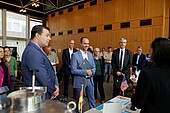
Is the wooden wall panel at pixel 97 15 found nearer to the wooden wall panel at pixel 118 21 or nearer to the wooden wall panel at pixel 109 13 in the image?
the wooden wall panel at pixel 118 21

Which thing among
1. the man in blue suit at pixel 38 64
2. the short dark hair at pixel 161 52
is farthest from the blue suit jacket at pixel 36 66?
the short dark hair at pixel 161 52

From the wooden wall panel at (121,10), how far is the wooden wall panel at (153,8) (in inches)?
40.9

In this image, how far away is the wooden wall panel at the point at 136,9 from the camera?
295 inches

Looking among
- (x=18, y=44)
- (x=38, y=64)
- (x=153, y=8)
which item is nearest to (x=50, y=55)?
(x=38, y=64)

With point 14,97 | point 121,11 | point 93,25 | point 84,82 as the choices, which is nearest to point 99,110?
point 84,82

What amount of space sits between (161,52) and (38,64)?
3.63 ft

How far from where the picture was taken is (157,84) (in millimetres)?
1088

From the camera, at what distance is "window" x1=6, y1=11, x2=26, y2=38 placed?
1052 centimetres

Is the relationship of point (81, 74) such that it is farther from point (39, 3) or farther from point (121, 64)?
point (39, 3)

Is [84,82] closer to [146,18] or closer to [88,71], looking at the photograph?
[88,71]

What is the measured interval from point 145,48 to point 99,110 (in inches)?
247

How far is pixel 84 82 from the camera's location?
241 cm

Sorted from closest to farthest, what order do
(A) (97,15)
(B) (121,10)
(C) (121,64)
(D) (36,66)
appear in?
(D) (36,66)
(C) (121,64)
(B) (121,10)
(A) (97,15)

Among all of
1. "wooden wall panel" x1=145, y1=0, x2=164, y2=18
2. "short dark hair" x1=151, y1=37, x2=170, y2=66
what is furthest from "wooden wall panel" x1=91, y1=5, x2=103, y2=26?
"short dark hair" x1=151, y1=37, x2=170, y2=66
